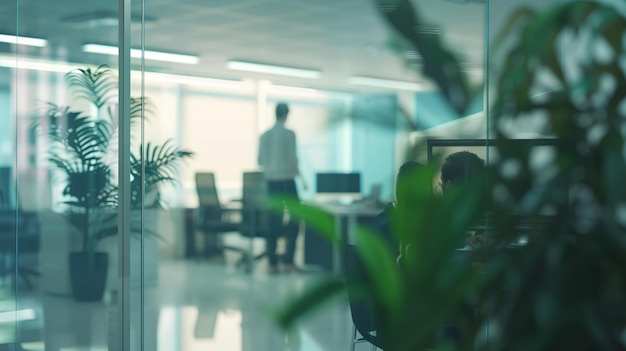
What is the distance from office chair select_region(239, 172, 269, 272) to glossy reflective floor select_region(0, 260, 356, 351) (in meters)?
0.10

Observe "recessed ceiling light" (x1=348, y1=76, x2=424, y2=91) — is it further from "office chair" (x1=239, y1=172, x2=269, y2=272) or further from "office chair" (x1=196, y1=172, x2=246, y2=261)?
"office chair" (x1=196, y1=172, x2=246, y2=261)

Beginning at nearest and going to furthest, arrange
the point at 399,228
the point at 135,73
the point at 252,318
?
the point at 399,228 → the point at 252,318 → the point at 135,73

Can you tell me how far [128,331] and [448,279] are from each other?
268cm

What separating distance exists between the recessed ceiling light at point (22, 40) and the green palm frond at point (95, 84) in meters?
0.25

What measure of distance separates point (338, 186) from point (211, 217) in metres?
0.71

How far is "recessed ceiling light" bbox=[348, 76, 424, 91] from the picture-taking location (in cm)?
256

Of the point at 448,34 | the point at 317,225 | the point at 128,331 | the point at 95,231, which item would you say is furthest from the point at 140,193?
the point at 317,225

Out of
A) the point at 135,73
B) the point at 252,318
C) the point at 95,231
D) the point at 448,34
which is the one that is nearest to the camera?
the point at 448,34

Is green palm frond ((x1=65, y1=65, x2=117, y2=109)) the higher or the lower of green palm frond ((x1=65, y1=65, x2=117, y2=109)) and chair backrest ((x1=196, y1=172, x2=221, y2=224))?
the higher

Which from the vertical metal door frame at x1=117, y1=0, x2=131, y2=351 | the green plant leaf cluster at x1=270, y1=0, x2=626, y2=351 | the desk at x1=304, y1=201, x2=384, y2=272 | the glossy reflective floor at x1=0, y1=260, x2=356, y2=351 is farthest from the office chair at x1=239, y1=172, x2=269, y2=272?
the green plant leaf cluster at x1=270, y1=0, x2=626, y2=351

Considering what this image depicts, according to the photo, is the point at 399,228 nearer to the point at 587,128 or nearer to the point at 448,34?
the point at 587,128

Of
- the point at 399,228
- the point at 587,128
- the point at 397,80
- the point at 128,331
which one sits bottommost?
the point at 128,331

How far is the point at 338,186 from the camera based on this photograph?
2.80 m

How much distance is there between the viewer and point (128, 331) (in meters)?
3.53
